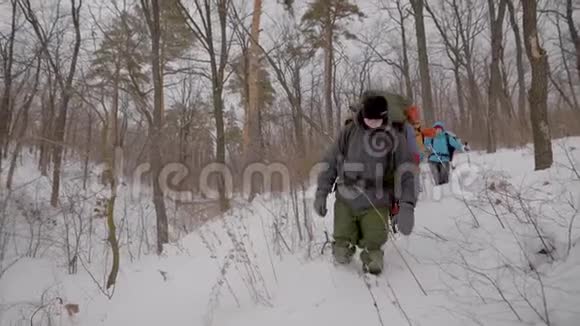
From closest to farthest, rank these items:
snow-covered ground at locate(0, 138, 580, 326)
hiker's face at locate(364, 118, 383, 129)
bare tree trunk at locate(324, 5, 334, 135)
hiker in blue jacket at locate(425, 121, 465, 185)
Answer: snow-covered ground at locate(0, 138, 580, 326), hiker's face at locate(364, 118, 383, 129), hiker in blue jacket at locate(425, 121, 465, 185), bare tree trunk at locate(324, 5, 334, 135)

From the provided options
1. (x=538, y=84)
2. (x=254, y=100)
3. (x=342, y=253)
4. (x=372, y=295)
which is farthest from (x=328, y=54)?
(x=372, y=295)

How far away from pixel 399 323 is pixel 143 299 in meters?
2.95

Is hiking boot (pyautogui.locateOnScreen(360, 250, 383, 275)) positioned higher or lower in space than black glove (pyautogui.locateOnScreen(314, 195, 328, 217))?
lower

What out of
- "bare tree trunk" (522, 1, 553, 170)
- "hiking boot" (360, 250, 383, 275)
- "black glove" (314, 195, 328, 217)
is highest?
"bare tree trunk" (522, 1, 553, 170)

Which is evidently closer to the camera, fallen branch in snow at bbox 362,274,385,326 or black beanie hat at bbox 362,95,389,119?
fallen branch in snow at bbox 362,274,385,326

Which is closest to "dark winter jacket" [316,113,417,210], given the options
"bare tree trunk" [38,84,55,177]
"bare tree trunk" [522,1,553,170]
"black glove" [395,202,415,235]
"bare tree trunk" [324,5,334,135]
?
"black glove" [395,202,415,235]

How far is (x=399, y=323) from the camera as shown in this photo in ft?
6.15

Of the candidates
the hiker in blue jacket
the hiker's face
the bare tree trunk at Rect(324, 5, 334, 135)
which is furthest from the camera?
the bare tree trunk at Rect(324, 5, 334, 135)

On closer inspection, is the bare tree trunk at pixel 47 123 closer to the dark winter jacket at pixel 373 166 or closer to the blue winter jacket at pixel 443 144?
the blue winter jacket at pixel 443 144

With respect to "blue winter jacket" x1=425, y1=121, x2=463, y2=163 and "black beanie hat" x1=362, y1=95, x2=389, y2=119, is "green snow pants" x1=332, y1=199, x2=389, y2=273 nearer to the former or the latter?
"black beanie hat" x1=362, y1=95, x2=389, y2=119

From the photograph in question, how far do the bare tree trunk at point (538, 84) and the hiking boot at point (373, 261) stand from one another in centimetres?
343

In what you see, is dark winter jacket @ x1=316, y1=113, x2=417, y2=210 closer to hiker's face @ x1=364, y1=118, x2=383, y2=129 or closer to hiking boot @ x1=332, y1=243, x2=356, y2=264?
hiker's face @ x1=364, y1=118, x2=383, y2=129

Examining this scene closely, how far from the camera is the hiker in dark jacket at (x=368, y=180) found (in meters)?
2.47

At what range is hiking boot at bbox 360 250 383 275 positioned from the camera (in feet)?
8.15
